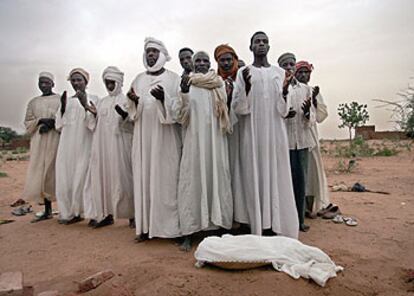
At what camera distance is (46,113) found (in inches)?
257

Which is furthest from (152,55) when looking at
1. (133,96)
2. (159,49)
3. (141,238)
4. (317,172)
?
(317,172)

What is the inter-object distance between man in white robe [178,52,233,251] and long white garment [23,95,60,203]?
2.92 metres

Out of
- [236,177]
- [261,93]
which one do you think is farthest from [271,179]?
[261,93]

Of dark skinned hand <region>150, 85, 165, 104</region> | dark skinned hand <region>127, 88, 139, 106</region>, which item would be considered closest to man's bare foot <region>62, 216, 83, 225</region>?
dark skinned hand <region>127, 88, 139, 106</region>

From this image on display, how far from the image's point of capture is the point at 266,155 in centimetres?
461

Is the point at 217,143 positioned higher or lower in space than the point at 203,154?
higher

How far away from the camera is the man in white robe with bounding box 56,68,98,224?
6191 millimetres

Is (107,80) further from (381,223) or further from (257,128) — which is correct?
(381,223)

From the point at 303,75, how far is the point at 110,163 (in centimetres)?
Answer: 309

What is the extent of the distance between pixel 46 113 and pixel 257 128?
3731 mm

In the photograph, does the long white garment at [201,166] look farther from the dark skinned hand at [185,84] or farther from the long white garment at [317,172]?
the long white garment at [317,172]

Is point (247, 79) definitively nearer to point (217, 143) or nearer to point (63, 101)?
point (217, 143)

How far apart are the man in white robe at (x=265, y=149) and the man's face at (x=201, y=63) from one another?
0.45m

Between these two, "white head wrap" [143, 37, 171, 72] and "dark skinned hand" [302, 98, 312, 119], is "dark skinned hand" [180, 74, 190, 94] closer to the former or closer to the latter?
"white head wrap" [143, 37, 171, 72]
